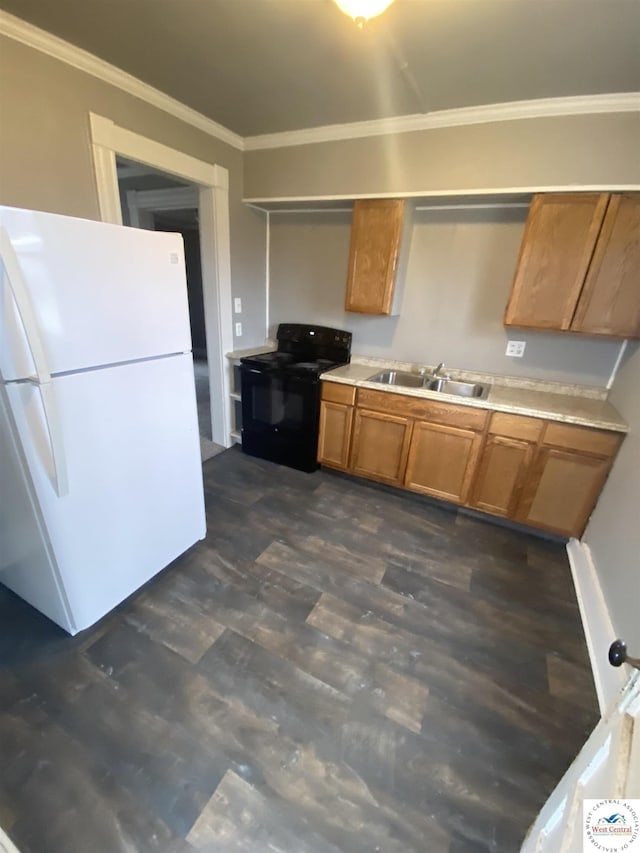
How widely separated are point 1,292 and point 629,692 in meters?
1.86

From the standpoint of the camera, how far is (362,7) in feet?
3.83

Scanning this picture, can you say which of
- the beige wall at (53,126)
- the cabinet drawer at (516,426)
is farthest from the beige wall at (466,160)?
the cabinet drawer at (516,426)

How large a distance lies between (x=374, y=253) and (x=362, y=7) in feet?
4.79

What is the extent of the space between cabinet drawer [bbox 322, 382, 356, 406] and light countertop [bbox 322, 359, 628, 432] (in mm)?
44

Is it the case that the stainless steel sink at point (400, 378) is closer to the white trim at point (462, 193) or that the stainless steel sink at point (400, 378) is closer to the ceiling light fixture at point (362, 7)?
the white trim at point (462, 193)

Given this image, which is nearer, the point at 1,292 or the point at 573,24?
the point at 1,292

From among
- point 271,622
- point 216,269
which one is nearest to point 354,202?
point 216,269

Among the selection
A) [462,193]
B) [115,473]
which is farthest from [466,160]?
[115,473]

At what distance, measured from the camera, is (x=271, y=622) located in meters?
1.72

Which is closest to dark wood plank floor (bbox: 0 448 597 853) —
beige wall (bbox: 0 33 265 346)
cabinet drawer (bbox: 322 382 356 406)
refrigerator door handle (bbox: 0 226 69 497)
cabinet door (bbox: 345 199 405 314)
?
refrigerator door handle (bbox: 0 226 69 497)

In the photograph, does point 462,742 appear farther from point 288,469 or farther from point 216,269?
point 216,269

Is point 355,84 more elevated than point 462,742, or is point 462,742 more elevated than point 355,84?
point 355,84

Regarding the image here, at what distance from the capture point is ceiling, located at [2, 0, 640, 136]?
143cm

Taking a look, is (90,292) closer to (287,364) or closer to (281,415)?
(287,364)
